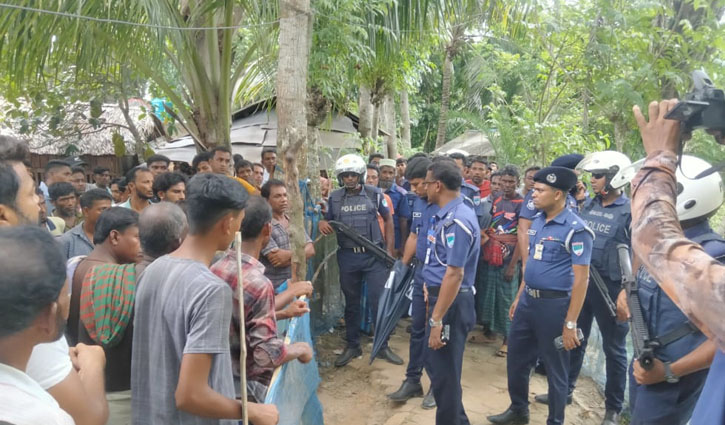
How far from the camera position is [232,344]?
213cm

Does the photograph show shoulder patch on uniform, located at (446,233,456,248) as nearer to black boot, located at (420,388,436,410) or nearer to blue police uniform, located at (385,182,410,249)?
black boot, located at (420,388,436,410)

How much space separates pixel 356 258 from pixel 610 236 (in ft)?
8.29

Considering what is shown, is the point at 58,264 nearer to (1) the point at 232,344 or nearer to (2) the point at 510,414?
(1) the point at 232,344

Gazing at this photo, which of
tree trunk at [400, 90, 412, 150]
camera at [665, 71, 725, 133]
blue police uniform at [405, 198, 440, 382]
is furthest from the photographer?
tree trunk at [400, 90, 412, 150]

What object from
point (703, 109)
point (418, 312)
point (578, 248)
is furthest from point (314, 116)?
point (703, 109)

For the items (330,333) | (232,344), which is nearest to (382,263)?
(330,333)

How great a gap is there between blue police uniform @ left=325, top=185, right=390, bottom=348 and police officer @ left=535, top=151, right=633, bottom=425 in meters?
Answer: 1.96

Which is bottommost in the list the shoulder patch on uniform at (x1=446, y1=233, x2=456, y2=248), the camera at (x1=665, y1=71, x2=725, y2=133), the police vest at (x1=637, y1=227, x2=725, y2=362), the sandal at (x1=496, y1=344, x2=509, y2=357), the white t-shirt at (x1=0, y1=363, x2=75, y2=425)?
the sandal at (x1=496, y1=344, x2=509, y2=357)

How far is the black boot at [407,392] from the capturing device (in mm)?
4699

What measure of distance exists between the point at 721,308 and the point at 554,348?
284 centimetres

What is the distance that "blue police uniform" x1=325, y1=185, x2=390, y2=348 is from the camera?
5.63m

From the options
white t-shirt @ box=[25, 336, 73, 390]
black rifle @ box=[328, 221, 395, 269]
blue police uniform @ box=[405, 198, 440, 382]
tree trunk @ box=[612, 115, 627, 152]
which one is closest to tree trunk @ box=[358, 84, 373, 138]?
tree trunk @ box=[612, 115, 627, 152]

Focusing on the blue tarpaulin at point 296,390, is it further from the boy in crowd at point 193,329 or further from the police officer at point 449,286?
the police officer at point 449,286

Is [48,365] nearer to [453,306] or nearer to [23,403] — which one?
[23,403]
